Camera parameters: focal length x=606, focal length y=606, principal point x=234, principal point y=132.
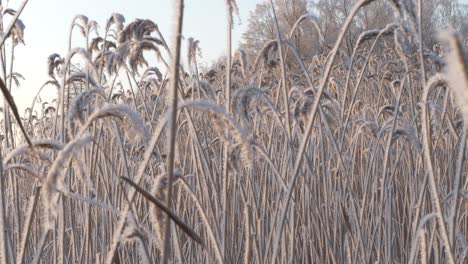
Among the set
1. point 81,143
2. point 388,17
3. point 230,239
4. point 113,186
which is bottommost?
point 230,239

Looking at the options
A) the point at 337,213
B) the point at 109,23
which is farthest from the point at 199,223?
the point at 109,23

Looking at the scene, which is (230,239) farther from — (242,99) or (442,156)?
(442,156)

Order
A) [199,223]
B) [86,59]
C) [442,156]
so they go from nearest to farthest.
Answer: [86,59]
[199,223]
[442,156]

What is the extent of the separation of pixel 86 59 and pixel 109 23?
3.24 feet

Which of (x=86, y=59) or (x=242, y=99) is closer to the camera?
(x=242, y=99)

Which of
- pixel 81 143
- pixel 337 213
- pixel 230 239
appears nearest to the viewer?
pixel 81 143

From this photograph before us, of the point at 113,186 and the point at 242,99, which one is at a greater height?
the point at 242,99

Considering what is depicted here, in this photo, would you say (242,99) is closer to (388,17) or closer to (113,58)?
(113,58)

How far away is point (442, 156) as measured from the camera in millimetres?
3104

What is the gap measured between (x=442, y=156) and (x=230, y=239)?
4.50 feet

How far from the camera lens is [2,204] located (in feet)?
3.21

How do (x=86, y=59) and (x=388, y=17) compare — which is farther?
(x=388, y=17)

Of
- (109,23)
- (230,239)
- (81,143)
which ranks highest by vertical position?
(109,23)

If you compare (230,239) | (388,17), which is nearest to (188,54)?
(230,239)
